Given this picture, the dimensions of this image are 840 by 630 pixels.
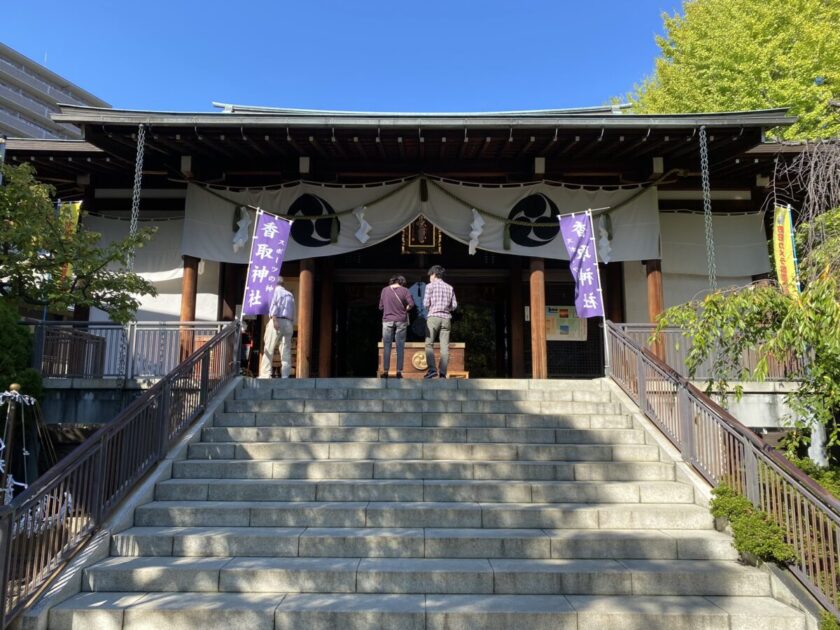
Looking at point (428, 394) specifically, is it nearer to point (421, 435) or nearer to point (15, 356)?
point (421, 435)

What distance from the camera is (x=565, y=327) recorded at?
498 inches

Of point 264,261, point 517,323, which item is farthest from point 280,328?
point 517,323

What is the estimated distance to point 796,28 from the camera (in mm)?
14422

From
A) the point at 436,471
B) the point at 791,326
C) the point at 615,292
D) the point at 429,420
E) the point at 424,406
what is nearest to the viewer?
the point at 791,326

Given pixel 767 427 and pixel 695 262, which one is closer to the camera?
pixel 767 427

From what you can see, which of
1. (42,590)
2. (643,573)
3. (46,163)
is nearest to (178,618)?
(42,590)

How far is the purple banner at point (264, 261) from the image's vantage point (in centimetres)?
960

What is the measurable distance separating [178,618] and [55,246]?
16.7ft

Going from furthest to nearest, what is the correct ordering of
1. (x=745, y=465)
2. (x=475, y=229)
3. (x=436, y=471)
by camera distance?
(x=475, y=229)
(x=436, y=471)
(x=745, y=465)

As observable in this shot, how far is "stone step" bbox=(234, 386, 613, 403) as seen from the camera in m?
7.62

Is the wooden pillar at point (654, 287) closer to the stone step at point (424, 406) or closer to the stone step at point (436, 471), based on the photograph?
the stone step at point (424, 406)

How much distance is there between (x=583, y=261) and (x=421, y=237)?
3.80 meters

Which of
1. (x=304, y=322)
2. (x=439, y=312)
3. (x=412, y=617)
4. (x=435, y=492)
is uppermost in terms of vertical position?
(x=304, y=322)

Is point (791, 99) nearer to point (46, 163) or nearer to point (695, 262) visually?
point (695, 262)
